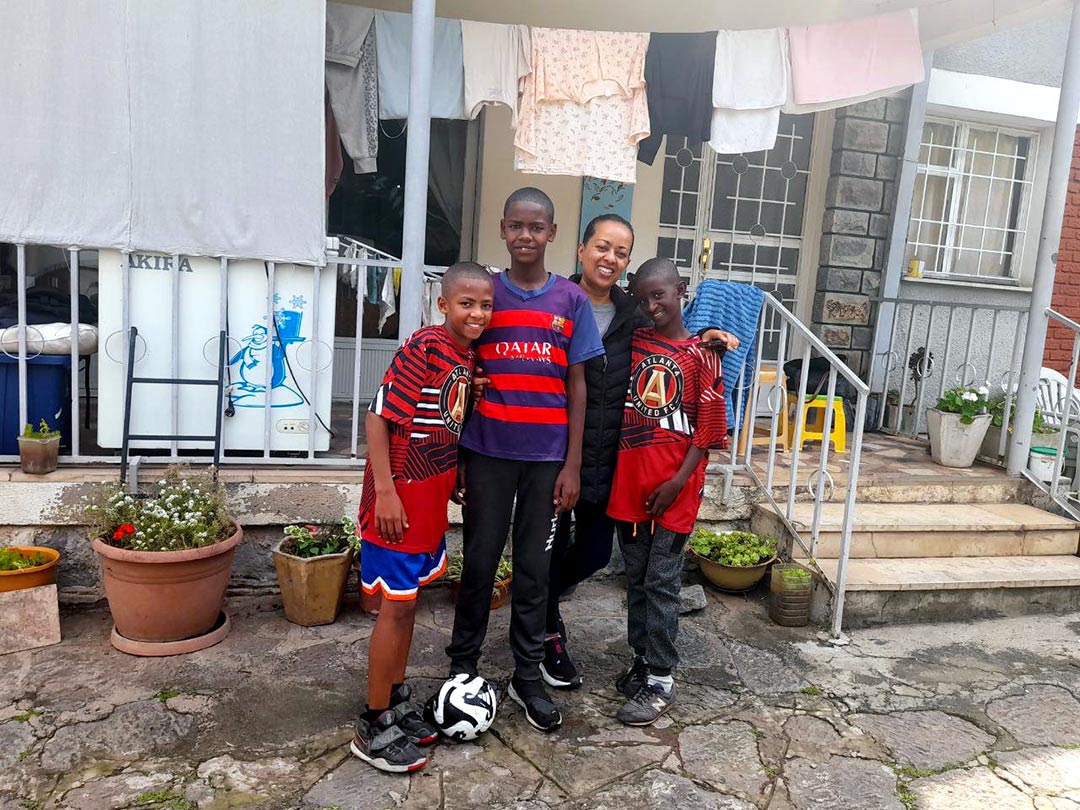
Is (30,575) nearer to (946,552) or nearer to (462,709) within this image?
(462,709)

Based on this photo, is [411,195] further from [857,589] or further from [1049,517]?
[1049,517]

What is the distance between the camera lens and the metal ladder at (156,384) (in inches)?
142

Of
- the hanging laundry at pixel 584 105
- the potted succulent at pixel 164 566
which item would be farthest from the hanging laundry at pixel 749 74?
the potted succulent at pixel 164 566

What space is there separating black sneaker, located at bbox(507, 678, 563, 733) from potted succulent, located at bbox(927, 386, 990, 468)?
3577 mm

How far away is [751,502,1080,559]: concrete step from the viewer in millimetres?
4336

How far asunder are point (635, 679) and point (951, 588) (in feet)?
6.49

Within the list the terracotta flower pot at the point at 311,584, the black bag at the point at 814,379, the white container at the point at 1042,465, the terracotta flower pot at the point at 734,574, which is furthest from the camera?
the black bag at the point at 814,379

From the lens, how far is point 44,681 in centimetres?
302

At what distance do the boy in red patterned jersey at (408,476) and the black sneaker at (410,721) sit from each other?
10 millimetres

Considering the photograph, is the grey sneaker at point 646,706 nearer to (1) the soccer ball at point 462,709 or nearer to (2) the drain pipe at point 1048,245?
(1) the soccer ball at point 462,709

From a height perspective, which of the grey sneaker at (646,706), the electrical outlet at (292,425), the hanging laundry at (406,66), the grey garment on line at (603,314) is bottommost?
the grey sneaker at (646,706)

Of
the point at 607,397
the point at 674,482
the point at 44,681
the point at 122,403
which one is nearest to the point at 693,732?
the point at 674,482

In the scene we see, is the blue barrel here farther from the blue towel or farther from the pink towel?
the pink towel

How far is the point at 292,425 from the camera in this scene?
4.06 metres
